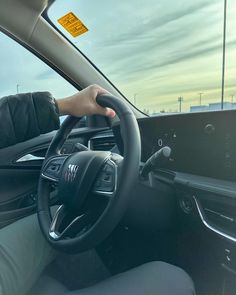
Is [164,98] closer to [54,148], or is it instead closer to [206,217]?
[54,148]

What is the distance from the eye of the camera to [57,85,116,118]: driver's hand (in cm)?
125

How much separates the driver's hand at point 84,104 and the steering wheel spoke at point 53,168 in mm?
200

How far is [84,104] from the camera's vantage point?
1.29 m

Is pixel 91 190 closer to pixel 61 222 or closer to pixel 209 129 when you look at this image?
pixel 61 222

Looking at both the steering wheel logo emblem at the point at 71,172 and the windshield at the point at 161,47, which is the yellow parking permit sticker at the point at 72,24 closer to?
the windshield at the point at 161,47

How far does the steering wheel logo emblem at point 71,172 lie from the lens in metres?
1.05

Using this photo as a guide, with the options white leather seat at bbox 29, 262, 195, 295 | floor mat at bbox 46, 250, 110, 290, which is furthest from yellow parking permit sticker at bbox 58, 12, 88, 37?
white leather seat at bbox 29, 262, 195, 295

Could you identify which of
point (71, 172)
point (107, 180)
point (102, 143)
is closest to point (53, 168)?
point (71, 172)

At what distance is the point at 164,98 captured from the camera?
5.30 ft

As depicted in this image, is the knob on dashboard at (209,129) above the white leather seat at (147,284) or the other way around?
above

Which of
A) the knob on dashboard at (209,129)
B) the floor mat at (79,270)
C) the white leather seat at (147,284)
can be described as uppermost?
the knob on dashboard at (209,129)

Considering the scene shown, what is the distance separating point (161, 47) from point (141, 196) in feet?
2.63

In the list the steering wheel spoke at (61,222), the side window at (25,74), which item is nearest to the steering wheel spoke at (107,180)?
the steering wheel spoke at (61,222)

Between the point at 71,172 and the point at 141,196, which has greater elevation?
the point at 71,172
